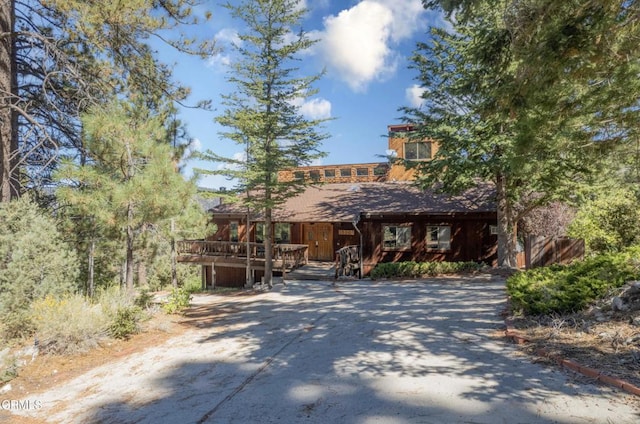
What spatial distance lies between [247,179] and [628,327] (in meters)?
11.8

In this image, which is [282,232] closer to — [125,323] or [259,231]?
[259,231]

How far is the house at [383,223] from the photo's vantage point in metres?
17.5

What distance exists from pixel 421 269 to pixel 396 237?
2.60 m

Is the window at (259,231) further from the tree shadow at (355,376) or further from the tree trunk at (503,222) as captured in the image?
the tree trunk at (503,222)

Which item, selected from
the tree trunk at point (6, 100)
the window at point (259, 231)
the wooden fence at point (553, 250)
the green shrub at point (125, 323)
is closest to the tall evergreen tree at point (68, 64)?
the tree trunk at point (6, 100)

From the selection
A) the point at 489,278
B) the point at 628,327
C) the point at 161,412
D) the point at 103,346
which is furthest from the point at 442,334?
the point at 489,278

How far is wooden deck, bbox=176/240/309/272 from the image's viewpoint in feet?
56.8

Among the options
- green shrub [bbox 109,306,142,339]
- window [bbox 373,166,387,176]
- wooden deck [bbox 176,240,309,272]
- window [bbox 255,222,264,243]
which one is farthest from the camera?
window [bbox 373,166,387,176]

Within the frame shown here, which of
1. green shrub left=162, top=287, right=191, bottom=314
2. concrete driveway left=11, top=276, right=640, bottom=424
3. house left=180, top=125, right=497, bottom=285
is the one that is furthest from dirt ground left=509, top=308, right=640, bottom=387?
house left=180, top=125, right=497, bottom=285

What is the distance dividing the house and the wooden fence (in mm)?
2847

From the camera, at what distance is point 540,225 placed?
19562mm

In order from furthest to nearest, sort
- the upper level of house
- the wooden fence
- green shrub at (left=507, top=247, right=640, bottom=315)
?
the upper level of house < the wooden fence < green shrub at (left=507, top=247, right=640, bottom=315)

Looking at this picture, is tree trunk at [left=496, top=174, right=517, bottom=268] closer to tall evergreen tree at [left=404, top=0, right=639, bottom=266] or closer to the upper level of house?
tall evergreen tree at [left=404, top=0, right=639, bottom=266]

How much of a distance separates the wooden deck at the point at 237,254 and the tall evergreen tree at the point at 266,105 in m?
3.90
